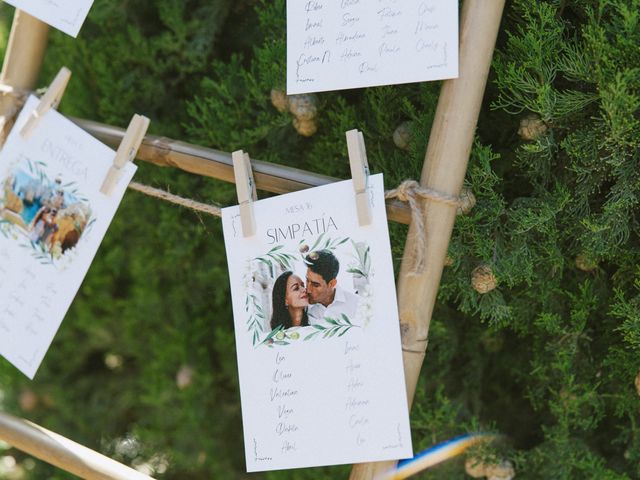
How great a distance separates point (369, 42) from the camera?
759 millimetres

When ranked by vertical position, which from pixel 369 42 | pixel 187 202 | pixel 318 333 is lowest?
pixel 318 333

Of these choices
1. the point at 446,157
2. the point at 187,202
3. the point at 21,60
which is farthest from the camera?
the point at 21,60

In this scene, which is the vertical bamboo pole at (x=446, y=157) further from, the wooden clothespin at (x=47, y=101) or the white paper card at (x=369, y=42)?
the wooden clothespin at (x=47, y=101)

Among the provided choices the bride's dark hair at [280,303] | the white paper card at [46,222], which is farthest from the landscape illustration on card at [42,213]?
the bride's dark hair at [280,303]

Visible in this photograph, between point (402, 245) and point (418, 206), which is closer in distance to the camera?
point (418, 206)

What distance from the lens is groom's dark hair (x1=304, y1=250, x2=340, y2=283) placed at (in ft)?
2.56

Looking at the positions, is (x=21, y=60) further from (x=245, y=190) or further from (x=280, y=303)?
(x=280, y=303)

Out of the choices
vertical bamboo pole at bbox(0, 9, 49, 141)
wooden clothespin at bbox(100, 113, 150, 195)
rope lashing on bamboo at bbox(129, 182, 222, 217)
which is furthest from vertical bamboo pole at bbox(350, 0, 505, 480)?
vertical bamboo pole at bbox(0, 9, 49, 141)

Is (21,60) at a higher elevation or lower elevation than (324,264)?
higher

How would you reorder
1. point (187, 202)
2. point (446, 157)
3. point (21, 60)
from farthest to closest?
point (21, 60), point (187, 202), point (446, 157)

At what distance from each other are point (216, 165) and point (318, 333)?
0.28 metres

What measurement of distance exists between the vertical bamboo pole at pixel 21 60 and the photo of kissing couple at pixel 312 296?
530mm

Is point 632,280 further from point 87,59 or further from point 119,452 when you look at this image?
point 119,452

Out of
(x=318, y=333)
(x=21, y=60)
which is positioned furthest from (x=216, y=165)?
(x=21, y=60)
